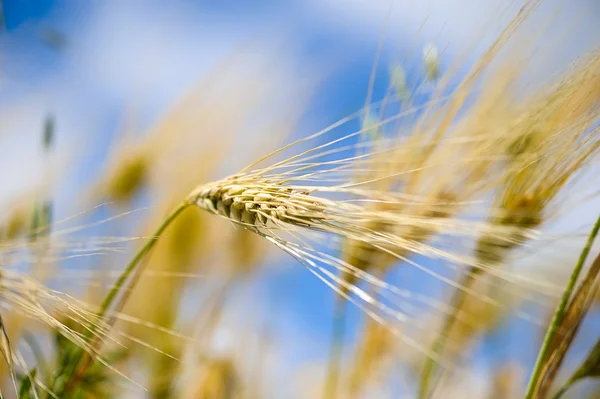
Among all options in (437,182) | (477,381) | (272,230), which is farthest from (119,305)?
(477,381)

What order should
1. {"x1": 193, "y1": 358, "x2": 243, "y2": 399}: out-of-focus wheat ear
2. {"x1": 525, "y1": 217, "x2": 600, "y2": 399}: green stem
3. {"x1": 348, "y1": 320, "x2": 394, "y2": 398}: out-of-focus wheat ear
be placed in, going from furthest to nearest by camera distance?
{"x1": 193, "y1": 358, "x2": 243, "y2": 399}: out-of-focus wheat ear < {"x1": 348, "y1": 320, "x2": 394, "y2": 398}: out-of-focus wheat ear < {"x1": 525, "y1": 217, "x2": 600, "y2": 399}: green stem

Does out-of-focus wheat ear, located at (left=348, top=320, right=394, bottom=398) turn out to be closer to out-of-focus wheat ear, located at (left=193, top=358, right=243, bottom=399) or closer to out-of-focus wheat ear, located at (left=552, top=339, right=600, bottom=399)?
out-of-focus wheat ear, located at (left=193, top=358, right=243, bottom=399)

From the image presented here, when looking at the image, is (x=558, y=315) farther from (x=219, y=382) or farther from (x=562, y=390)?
(x=219, y=382)

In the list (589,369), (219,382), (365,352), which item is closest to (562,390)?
(589,369)

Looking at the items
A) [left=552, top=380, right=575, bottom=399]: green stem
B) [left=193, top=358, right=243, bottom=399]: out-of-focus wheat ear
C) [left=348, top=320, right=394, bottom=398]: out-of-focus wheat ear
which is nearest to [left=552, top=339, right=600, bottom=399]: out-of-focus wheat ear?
[left=552, top=380, right=575, bottom=399]: green stem

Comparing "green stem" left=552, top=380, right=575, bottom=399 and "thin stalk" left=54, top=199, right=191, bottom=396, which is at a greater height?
"green stem" left=552, top=380, right=575, bottom=399

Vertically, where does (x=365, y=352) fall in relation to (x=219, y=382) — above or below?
above

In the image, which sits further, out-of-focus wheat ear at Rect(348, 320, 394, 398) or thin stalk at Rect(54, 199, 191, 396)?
out-of-focus wheat ear at Rect(348, 320, 394, 398)

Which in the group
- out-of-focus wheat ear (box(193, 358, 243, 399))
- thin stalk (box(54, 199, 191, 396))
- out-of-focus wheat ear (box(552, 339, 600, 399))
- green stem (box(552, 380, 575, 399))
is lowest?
out-of-focus wheat ear (box(193, 358, 243, 399))

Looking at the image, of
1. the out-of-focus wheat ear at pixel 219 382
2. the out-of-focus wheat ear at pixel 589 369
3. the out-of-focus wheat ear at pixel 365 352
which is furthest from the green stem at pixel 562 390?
the out-of-focus wheat ear at pixel 219 382
